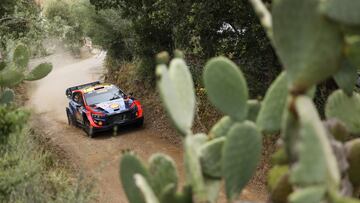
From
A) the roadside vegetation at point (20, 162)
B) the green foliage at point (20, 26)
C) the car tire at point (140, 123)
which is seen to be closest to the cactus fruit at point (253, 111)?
the roadside vegetation at point (20, 162)

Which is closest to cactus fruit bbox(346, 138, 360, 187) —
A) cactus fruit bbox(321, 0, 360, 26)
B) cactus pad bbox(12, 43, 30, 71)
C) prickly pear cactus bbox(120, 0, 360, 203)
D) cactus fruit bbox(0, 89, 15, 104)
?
prickly pear cactus bbox(120, 0, 360, 203)

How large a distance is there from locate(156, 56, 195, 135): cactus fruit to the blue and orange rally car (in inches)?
445

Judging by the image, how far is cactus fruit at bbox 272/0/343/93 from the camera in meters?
1.46

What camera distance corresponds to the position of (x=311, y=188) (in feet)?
4.60

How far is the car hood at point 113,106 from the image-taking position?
1337 centimetres

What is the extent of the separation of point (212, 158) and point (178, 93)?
14.5 inches

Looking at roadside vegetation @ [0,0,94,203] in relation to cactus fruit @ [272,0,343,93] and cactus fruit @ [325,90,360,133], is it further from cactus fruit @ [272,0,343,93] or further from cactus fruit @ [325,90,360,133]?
cactus fruit @ [272,0,343,93]

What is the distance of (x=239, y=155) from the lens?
1952 mm

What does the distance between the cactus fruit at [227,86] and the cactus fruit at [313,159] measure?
0.64 meters

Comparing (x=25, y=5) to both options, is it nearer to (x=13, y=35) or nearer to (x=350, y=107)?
(x=13, y=35)

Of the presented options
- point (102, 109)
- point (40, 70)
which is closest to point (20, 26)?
point (102, 109)

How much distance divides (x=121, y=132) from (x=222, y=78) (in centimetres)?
1198

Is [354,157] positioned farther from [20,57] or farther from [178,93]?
[20,57]

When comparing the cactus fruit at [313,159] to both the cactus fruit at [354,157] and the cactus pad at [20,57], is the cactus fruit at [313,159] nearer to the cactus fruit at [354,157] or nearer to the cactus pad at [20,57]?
the cactus fruit at [354,157]
